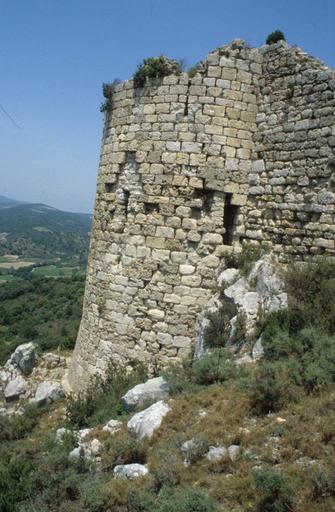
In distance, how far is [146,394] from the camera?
635 centimetres

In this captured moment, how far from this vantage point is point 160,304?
27.5 feet

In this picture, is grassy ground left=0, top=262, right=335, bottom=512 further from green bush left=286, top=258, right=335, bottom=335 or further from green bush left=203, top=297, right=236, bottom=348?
green bush left=203, top=297, right=236, bottom=348

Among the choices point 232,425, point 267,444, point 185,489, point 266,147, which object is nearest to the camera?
point 185,489

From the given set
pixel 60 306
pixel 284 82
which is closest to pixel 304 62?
pixel 284 82

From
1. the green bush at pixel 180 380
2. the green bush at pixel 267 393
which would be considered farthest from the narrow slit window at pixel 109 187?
the green bush at pixel 267 393

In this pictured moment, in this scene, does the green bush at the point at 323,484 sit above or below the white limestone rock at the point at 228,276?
below

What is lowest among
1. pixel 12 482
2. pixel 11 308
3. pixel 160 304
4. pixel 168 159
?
pixel 11 308

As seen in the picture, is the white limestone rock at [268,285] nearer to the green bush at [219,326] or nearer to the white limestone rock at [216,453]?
the green bush at [219,326]

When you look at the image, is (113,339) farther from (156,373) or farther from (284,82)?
(284,82)

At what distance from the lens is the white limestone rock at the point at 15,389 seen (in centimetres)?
1035

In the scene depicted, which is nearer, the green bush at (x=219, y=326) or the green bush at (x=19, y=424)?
the green bush at (x=219, y=326)

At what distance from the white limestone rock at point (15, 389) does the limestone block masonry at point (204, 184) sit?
275cm

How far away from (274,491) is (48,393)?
276 inches

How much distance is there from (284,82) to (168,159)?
2.62m
